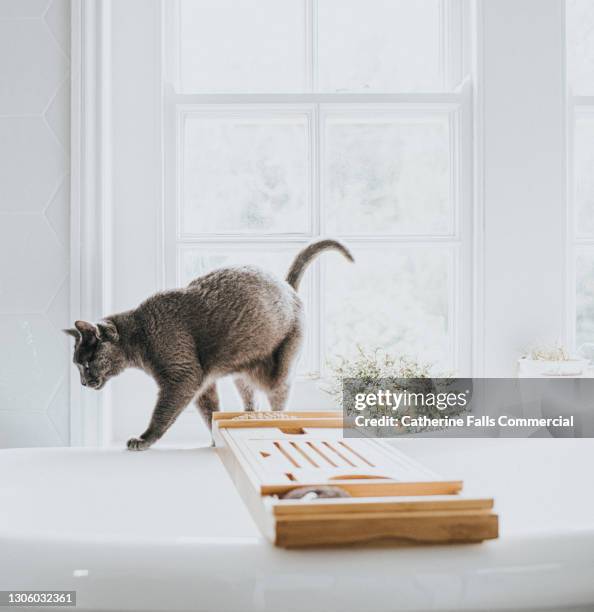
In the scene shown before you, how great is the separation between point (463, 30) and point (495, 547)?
1410 mm

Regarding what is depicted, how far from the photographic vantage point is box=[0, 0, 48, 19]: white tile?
156 cm

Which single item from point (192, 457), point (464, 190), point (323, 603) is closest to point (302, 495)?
point (323, 603)

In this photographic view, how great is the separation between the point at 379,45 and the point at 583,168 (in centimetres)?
63

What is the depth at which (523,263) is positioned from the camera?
5.71 feet

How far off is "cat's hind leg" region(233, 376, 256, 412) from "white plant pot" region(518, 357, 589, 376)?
65cm

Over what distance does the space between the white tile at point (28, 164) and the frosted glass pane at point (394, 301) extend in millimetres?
710

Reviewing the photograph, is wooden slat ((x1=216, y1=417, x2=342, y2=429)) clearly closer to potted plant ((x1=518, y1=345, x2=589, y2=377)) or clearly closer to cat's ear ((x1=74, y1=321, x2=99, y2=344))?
cat's ear ((x1=74, y1=321, x2=99, y2=344))

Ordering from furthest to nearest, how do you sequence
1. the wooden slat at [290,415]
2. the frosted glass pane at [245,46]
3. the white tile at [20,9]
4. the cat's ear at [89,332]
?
the frosted glass pane at [245,46] < the white tile at [20,9] < the wooden slat at [290,415] < the cat's ear at [89,332]

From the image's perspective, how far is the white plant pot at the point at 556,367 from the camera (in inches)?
63.3

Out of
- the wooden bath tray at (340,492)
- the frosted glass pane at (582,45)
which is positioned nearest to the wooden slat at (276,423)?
the wooden bath tray at (340,492)

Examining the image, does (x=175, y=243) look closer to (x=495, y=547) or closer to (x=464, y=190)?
(x=464, y=190)

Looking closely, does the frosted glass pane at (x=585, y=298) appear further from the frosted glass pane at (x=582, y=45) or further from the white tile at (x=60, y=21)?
the white tile at (x=60, y=21)

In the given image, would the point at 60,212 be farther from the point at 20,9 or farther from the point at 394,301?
the point at 394,301

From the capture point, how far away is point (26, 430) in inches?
62.0
